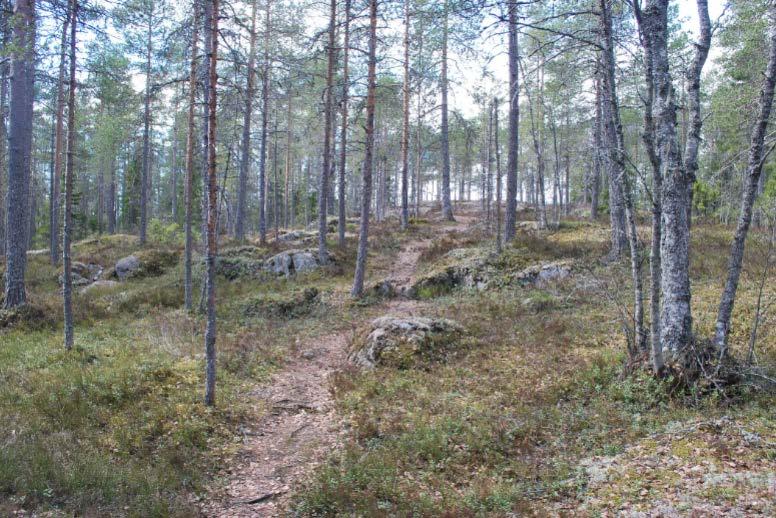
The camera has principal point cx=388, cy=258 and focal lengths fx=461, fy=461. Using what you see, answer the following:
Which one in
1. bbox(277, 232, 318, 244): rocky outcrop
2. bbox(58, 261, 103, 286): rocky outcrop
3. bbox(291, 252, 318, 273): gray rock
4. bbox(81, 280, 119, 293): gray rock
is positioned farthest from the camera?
bbox(277, 232, 318, 244): rocky outcrop

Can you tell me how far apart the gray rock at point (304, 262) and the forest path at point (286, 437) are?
263 inches

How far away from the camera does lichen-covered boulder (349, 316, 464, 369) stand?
354 inches

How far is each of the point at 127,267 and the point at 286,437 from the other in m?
15.8

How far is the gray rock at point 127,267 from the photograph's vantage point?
19016mm

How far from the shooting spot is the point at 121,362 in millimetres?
8680

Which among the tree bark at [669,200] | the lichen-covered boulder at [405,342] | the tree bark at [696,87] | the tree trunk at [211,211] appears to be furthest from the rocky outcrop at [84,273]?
the tree bark at [696,87]

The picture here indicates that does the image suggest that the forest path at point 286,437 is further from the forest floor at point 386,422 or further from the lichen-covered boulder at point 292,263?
the lichen-covered boulder at point 292,263

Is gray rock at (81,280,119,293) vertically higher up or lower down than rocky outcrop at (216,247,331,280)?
lower down

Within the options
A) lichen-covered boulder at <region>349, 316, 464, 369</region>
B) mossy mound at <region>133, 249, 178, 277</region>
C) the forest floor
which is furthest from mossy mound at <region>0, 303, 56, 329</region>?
lichen-covered boulder at <region>349, 316, 464, 369</region>

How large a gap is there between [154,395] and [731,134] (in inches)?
908

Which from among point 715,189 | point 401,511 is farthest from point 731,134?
point 401,511

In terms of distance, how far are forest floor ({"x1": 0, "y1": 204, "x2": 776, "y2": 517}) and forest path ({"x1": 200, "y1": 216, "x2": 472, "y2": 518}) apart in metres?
0.03

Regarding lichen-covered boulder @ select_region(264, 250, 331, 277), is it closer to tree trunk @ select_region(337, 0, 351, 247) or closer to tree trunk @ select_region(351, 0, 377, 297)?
tree trunk @ select_region(337, 0, 351, 247)

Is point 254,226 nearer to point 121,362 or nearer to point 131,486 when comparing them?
point 121,362
